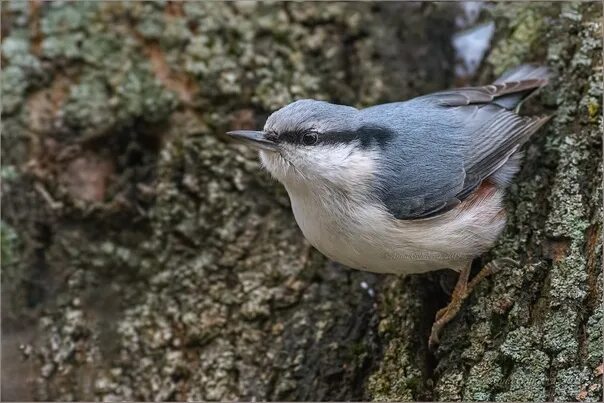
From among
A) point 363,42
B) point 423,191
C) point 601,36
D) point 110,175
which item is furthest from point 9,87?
point 601,36

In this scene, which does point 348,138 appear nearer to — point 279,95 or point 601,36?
point 279,95

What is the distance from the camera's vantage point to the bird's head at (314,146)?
106 inches

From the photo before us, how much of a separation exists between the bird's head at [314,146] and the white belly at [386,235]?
3.1 inches

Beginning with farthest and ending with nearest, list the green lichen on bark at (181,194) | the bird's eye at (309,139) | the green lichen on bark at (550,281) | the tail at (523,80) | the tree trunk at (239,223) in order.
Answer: the tail at (523,80) < the green lichen on bark at (181,194) < the bird's eye at (309,139) < the tree trunk at (239,223) < the green lichen on bark at (550,281)

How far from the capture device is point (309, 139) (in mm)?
2703

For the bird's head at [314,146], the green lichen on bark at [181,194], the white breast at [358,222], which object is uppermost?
the bird's head at [314,146]

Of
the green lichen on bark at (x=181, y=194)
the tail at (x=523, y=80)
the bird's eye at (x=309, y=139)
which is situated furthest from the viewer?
the tail at (x=523, y=80)

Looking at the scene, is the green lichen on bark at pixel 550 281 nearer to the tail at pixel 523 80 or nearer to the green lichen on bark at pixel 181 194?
the tail at pixel 523 80

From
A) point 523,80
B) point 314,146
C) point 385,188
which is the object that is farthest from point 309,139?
point 523,80

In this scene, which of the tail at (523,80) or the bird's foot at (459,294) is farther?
the tail at (523,80)

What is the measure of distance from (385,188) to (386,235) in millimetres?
172

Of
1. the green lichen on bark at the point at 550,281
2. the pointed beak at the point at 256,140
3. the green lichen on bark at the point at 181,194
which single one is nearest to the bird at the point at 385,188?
the pointed beak at the point at 256,140

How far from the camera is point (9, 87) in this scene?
3.64 m

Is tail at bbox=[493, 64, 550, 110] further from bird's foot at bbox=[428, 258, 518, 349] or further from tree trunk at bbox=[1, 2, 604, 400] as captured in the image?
bird's foot at bbox=[428, 258, 518, 349]
